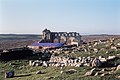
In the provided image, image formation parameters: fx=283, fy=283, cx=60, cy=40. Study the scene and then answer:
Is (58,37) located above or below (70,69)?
above

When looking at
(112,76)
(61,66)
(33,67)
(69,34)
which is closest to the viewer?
(112,76)

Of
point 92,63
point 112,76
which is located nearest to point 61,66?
point 92,63

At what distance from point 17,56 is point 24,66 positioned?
357 inches

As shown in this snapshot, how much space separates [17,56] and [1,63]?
4.94 meters

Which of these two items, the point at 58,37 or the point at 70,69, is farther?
the point at 58,37

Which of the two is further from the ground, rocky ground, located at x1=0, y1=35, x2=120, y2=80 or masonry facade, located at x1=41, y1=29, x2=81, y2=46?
masonry facade, located at x1=41, y1=29, x2=81, y2=46

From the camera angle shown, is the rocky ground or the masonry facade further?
the masonry facade

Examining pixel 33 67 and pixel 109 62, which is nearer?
pixel 109 62

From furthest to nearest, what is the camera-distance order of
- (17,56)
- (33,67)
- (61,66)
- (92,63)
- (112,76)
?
(17,56) → (33,67) → (61,66) → (92,63) → (112,76)

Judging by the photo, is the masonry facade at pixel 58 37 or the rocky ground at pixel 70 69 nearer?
the rocky ground at pixel 70 69

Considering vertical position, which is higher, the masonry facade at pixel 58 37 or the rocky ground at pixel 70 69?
the masonry facade at pixel 58 37

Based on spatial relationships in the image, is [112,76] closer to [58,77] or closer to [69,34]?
[58,77]

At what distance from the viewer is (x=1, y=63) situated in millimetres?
40344

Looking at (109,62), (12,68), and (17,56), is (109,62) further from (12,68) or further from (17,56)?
(17,56)
